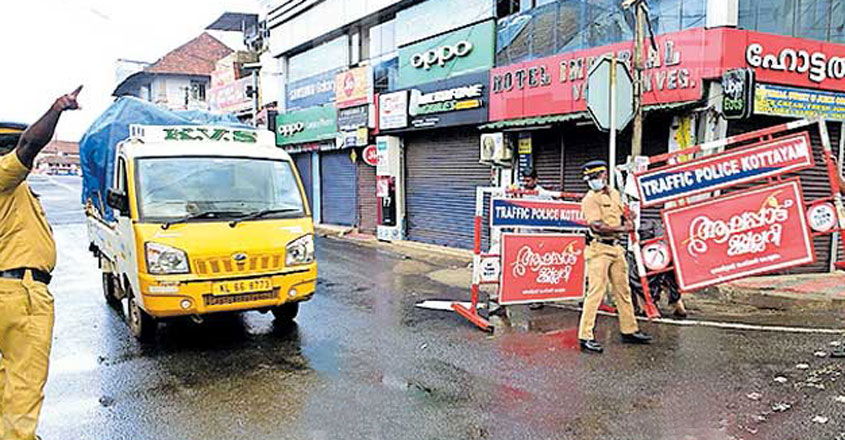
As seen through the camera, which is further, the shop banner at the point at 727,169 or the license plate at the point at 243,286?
the shop banner at the point at 727,169

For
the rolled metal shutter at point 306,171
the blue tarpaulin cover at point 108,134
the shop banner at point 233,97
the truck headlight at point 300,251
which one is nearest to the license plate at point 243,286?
the truck headlight at point 300,251

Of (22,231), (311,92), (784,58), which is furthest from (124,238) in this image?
(311,92)

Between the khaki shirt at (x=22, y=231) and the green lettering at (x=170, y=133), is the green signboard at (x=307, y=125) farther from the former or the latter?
the khaki shirt at (x=22, y=231)

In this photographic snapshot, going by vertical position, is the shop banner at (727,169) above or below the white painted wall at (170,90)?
below

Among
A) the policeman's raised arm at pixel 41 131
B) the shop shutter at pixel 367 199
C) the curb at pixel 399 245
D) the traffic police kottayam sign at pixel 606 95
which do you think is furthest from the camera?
the shop shutter at pixel 367 199

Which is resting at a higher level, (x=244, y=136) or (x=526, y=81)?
(x=526, y=81)

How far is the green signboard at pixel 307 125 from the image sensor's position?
19.8m

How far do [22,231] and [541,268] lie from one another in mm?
5758

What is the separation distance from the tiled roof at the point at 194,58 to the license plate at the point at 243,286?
37.9 m

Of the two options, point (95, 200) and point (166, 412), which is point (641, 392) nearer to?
point (166, 412)

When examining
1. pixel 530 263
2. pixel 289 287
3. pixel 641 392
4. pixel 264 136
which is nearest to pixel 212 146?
pixel 264 136

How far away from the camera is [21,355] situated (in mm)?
3607

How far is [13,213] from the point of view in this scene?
3705 millimetres

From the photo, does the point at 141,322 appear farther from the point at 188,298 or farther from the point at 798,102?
the point at 798,102
